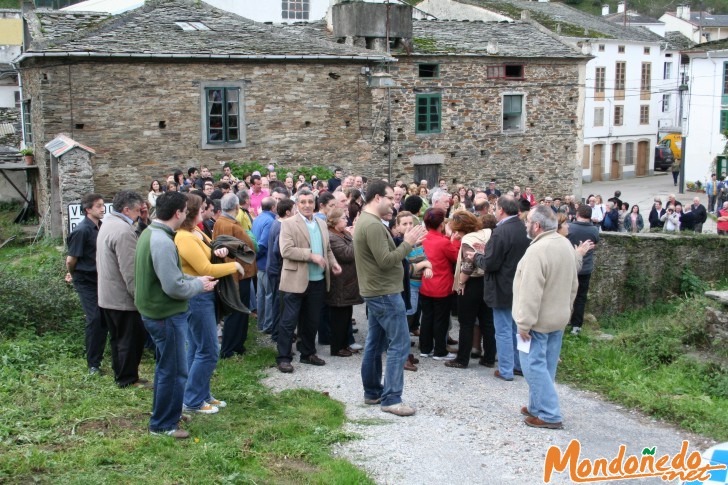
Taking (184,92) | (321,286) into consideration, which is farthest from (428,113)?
(321,286)

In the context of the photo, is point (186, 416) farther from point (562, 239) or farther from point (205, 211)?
point (562, 239)

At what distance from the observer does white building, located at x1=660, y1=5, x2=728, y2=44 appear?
198 ft

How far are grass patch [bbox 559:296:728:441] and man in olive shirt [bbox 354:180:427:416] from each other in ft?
8.02

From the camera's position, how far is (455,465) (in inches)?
249

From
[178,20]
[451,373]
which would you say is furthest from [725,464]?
[178,20]

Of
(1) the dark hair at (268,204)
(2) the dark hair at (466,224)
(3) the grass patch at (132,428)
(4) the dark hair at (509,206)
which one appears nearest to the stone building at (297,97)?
(1) the dark hair at (268,204)

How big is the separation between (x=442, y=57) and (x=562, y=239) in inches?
804

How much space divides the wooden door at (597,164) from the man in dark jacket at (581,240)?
35156 mm

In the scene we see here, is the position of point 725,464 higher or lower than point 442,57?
lower

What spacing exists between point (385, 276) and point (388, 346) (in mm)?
684

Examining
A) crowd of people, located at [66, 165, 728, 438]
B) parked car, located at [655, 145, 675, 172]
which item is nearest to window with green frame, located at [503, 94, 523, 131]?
crowd of people, located at [66, 165, 728, 438]

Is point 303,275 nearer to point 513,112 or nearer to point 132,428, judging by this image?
point 132,428

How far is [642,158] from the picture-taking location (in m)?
48.7

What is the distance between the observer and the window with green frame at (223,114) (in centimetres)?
2119
